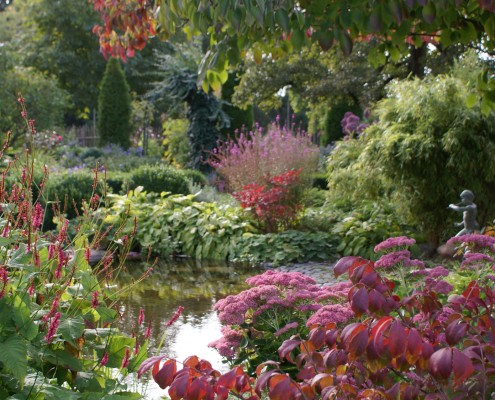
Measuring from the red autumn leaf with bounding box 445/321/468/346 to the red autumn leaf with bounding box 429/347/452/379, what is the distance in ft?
0.55

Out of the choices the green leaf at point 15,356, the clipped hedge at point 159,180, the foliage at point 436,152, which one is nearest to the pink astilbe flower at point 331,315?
the green leaf at point 15,356

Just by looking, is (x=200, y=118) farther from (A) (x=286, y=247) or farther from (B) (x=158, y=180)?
(A) (x=286, y=247)

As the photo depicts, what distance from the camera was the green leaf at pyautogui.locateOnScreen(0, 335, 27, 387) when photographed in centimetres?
204

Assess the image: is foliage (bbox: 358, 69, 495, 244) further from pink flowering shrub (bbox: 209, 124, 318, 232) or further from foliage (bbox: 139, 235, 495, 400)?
foliage (bbox: 139, 235, 495, 400)

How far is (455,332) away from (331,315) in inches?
58.9

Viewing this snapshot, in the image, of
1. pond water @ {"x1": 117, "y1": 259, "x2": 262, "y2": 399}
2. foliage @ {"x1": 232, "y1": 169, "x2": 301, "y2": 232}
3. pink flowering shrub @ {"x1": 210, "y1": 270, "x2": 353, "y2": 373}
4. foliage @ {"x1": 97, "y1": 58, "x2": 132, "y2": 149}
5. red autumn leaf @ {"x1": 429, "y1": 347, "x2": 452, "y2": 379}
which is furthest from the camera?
foliage @ {"x1": 97, "y1": 58, "x2": 132, "y2": 149}

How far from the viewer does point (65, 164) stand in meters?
16.4

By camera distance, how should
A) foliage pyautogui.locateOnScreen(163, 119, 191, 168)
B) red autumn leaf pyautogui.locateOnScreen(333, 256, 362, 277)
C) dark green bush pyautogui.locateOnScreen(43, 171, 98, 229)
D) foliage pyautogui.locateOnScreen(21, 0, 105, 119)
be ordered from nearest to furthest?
1. red autumn leaf pyautogui.locateOnScreen(333, 256, 362, 277)
2. dark green bush pyautogui.locateOnScreen(43, 171, 98, 229)
3. foliage pyautogui.locateOnScreen(163, 119, 191, 168)
4. foliage pyautogui.locateOnScreen(21, 0, 105, 119)

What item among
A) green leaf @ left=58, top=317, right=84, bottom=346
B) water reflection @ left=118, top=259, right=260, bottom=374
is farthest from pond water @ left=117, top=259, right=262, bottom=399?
green leaf @ left=58, top=317, right=84, bottom=346

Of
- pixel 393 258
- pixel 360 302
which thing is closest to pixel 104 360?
pixel 360 302

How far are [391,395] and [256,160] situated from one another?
26.5ft

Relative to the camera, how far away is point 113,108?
2080cm

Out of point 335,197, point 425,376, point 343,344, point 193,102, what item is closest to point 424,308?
point 425,376

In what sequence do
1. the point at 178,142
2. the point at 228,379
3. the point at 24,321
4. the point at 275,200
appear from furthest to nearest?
1. the point at 178,142
2. the point at 275,200
3. the point at 24,321
4. the point at 228,379
